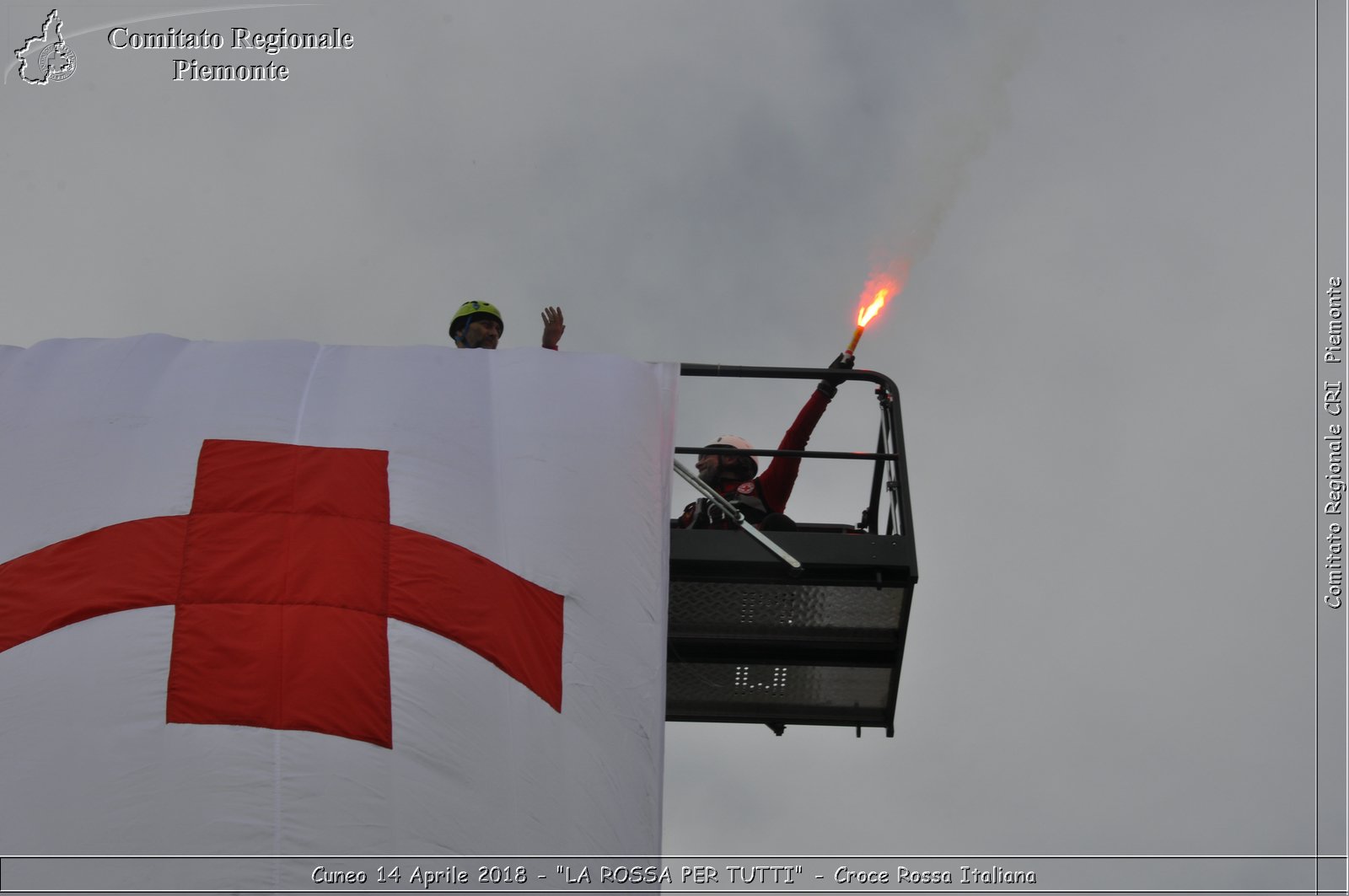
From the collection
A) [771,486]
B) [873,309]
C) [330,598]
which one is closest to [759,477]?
[771,486]

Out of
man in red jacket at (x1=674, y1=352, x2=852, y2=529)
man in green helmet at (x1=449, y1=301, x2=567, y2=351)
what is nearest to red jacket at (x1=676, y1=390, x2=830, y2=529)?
man in red jacket at (x1=674, y1=352, x2=852, y2=529)

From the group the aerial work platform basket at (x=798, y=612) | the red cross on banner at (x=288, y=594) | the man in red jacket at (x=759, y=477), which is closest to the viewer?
the red cross on banner at (x=288, y=594)

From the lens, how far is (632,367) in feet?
27.2

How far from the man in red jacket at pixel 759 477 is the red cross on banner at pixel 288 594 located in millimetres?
1598

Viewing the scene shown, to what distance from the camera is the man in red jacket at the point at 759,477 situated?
8.55 meters

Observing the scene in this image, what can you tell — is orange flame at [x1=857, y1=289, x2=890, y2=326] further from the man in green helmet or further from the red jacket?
the man in green helmet

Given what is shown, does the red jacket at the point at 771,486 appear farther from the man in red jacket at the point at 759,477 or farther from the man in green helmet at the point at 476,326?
the man in green helmet at the point at 476,326

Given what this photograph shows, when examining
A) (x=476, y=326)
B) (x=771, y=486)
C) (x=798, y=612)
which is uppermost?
(x=476, y=326)

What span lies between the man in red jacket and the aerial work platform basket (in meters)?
0.24

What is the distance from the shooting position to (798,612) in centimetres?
806

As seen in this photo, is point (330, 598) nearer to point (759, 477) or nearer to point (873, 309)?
point (759, 477)

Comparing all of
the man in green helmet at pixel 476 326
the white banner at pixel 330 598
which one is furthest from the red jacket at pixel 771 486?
the man in green helmet at pixel 476 326

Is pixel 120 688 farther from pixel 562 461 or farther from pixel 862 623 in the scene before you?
pixel 862 623

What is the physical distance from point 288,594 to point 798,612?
248 cm
